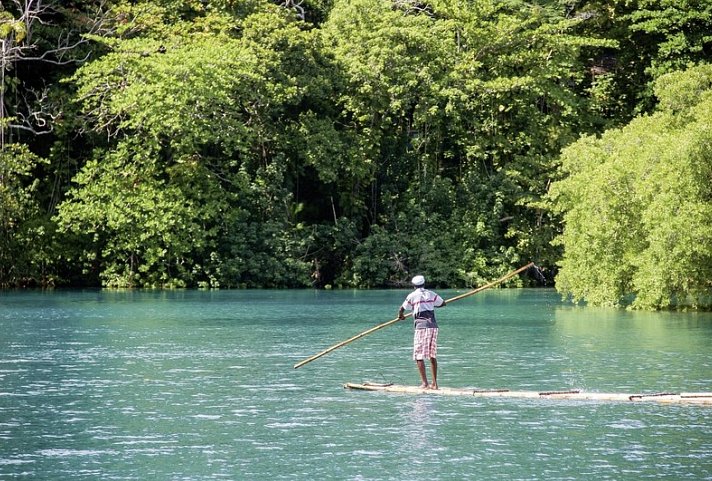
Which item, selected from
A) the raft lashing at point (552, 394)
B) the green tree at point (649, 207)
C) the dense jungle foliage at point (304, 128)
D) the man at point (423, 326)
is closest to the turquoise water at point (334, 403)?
the raft lashing at point (552, 394)

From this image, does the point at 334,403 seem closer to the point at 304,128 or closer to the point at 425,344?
the point at 425,344

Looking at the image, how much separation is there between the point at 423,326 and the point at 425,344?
1.03 ft

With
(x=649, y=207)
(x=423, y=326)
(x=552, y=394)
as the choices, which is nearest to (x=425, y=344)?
(x=423, y=326)

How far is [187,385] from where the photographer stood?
2153 centimetres

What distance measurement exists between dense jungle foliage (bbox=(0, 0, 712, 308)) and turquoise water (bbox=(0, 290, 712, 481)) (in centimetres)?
1810

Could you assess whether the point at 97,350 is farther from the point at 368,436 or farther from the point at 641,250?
the point at 641,250

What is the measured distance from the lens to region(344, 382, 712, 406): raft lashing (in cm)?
1883

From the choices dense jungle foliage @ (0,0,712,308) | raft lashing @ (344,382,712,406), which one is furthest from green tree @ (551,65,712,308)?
raft lashing @ (344,382,712,406)

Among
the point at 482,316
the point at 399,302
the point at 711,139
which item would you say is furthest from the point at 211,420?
the point at 399,302

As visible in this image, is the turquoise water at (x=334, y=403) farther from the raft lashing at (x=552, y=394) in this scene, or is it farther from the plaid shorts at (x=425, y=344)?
the plaid shorts at (x=425, y=344)

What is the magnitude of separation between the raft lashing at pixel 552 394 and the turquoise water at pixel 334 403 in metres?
0.22

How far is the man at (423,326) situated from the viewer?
2064cm

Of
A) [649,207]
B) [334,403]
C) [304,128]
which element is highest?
[304,128]

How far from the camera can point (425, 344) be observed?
68.0 ft
